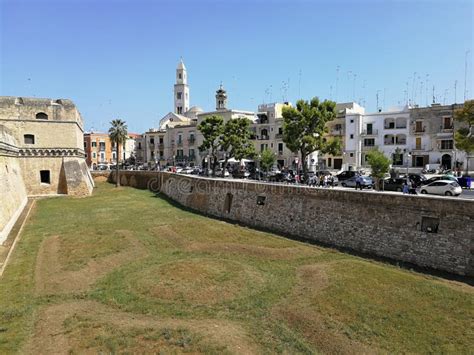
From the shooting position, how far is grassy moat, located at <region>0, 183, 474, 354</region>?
35.1 feet

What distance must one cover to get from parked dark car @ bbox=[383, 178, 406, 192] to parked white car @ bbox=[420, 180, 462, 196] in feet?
8.82

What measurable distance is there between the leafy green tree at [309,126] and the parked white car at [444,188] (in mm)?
11200

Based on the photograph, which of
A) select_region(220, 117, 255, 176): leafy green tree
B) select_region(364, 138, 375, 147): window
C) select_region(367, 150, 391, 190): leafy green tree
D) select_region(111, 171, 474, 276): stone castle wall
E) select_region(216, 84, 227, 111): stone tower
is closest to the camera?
select_region(111, 171, 474, 276): stone castle wall

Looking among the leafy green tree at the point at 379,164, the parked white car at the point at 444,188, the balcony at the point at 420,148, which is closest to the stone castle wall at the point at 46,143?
the leafy green tree at the point at 379,164

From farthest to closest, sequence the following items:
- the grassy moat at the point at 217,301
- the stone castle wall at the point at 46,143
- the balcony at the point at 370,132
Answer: the balcony at the point at 370,132 → the stone castle wall at the point at 46,143 → the grassy moat at the point at 217,301

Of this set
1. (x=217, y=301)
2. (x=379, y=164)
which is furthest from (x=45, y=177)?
(x=217, y=301)

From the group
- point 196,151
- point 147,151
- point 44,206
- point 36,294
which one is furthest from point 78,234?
point 147,151

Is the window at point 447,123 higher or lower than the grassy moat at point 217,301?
A: higher

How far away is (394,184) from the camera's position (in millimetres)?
26984

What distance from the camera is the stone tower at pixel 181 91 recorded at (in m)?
99.6

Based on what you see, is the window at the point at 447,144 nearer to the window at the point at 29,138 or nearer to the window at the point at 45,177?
the window at the point at 45,177

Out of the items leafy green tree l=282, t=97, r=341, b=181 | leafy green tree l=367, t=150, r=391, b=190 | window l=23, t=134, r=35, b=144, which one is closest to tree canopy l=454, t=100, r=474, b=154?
leafy green tree l=367, t=150, r=391, b=190

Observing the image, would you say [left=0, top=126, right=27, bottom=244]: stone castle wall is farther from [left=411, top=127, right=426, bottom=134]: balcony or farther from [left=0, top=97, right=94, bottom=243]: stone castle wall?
[left=411, top=127, right=426, bottom=134]: balcony

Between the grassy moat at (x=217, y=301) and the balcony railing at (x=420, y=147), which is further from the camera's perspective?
the balcony railing at (x=420, y=147)
